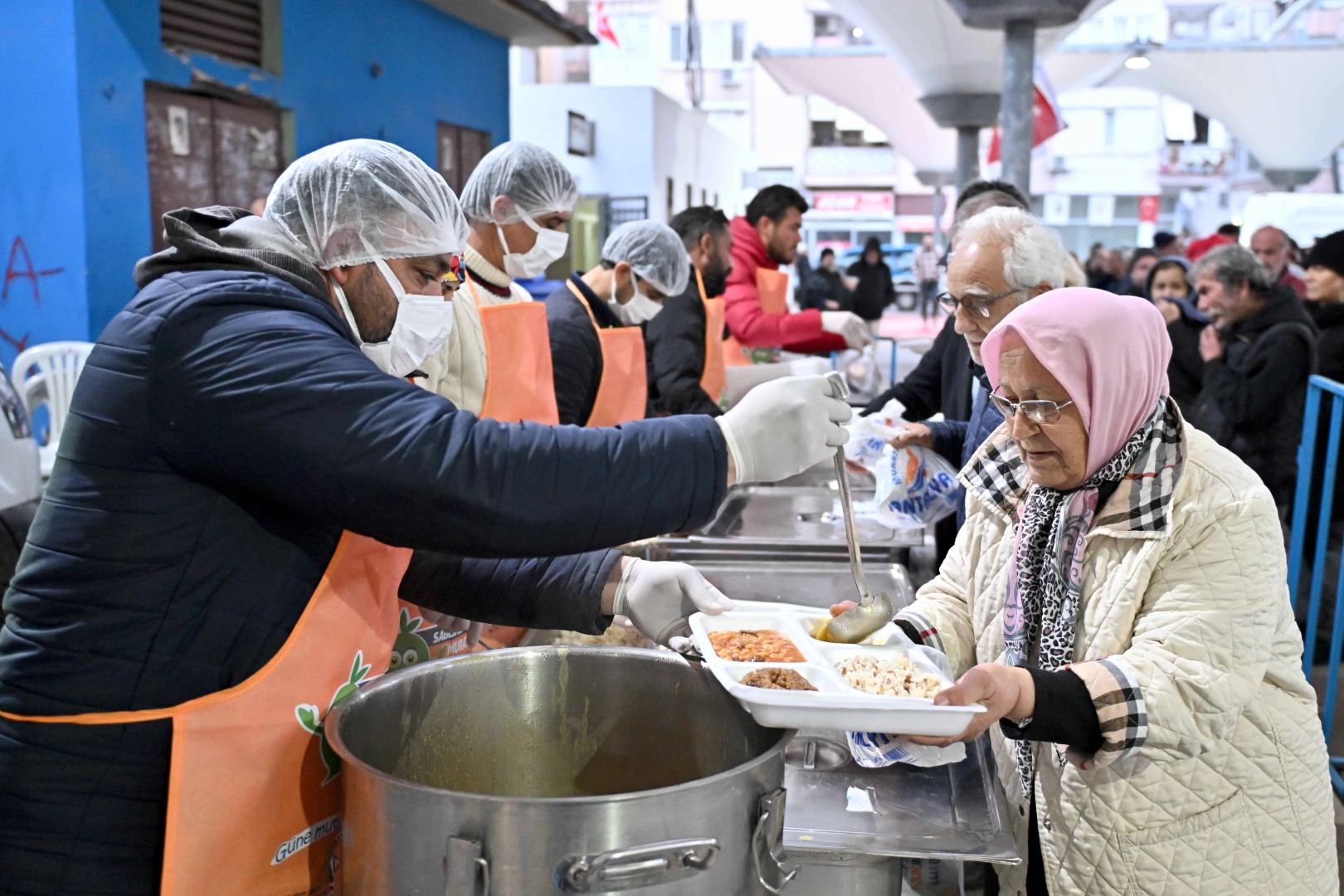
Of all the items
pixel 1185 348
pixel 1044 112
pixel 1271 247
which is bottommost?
pixel 1185 348

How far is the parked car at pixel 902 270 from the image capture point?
2714cm

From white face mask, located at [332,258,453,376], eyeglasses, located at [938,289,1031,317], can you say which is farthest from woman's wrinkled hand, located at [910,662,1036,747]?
eyeglasses, located at [938,289,1031,317]

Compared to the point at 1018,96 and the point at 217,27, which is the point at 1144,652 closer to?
the point at 217,27

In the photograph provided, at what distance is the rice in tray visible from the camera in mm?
1353

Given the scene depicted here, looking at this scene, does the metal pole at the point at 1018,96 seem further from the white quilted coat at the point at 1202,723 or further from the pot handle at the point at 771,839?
the pot handle at the point at 771,839

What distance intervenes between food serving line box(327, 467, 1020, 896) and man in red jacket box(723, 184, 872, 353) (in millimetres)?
3684

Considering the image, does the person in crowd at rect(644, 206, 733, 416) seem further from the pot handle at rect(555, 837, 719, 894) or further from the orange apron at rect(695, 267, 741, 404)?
the pot handle at rect(555, 837, 719, 894)

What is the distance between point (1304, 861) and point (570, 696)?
3.33ft

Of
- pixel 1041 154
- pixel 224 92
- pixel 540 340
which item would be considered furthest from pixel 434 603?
pixel 1041 154

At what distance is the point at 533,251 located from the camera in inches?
121

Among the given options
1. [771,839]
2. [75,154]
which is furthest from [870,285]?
[771,839]

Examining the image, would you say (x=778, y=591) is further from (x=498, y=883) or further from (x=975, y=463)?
(x=498, y=883)

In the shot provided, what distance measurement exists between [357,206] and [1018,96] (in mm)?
6400

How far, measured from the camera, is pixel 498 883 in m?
1.01
